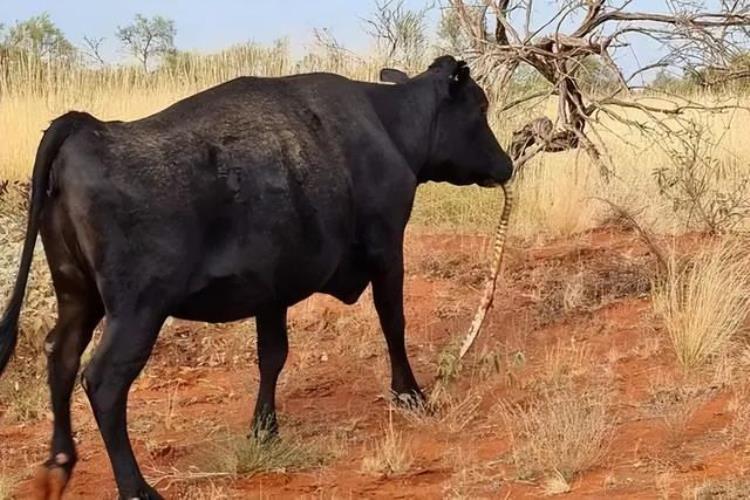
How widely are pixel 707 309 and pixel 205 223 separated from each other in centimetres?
320

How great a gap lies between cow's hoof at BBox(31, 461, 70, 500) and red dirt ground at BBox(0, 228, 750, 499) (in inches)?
15.0

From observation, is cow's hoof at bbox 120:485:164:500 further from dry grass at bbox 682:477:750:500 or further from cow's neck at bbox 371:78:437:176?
cow's neck at bbox 371:78:437:176

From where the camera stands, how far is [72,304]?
16.0 feet

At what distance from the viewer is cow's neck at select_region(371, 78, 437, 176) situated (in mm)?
6137

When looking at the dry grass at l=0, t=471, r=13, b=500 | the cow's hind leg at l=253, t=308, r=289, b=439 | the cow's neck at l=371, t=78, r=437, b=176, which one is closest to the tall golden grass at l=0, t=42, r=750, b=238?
the cow's neck at l=371, t=78, r=437, b=176

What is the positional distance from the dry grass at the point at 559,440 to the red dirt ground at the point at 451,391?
0.05 meters

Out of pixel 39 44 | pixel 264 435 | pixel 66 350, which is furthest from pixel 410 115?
pixel 39 44

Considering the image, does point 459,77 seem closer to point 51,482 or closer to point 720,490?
point 720,490

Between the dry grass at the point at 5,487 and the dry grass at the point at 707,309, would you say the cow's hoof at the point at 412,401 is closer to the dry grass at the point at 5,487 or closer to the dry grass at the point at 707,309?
the dry grass at the point at 707,309

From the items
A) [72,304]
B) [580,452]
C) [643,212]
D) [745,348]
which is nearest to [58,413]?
[72,304]

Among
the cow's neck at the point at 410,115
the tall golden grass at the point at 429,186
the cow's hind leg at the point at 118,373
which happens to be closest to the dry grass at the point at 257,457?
the cow's hind leg at the point at 118,373

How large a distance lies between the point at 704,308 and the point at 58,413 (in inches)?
144

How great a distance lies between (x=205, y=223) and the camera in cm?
463

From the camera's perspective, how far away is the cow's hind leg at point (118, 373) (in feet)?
14.7
